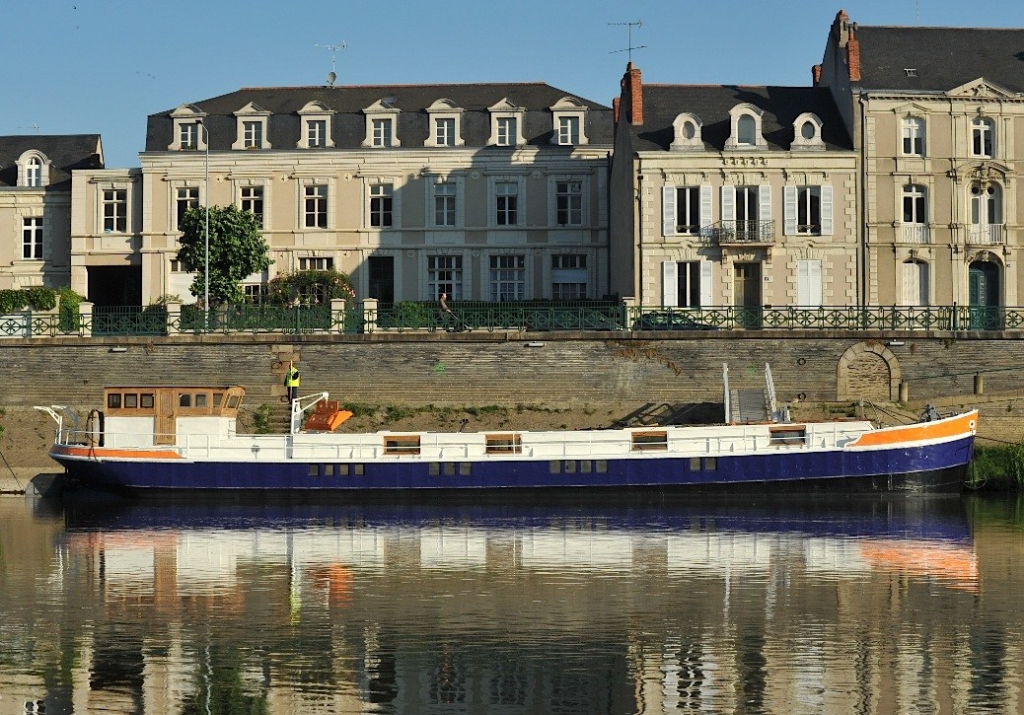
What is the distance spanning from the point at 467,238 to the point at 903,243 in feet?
54.4

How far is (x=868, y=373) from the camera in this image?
47.5 m

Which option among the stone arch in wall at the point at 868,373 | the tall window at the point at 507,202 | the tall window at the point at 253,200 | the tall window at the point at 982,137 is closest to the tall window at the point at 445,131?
the tall window at the point at 507,202

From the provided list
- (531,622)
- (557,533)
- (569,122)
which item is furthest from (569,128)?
(531,622)

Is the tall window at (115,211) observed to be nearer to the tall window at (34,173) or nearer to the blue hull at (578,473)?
the tall window at (34,173)

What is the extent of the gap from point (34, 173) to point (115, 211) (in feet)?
14.1

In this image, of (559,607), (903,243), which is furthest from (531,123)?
(559,607)

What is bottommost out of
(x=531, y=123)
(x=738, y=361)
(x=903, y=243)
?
(x=738, y=361)

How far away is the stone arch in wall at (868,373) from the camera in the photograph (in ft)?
155

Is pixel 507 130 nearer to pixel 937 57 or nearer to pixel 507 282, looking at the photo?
pixel 507 282

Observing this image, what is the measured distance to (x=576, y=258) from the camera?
60844mm

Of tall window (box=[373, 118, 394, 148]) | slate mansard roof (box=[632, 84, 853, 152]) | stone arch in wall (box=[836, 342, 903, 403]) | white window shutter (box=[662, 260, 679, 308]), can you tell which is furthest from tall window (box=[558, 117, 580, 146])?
stone arch in wall (box=[836, 342, 903, 403])

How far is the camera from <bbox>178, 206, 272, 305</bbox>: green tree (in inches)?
2152

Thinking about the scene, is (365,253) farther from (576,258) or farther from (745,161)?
(745,161)

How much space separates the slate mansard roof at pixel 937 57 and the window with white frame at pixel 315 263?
21.0 metres
